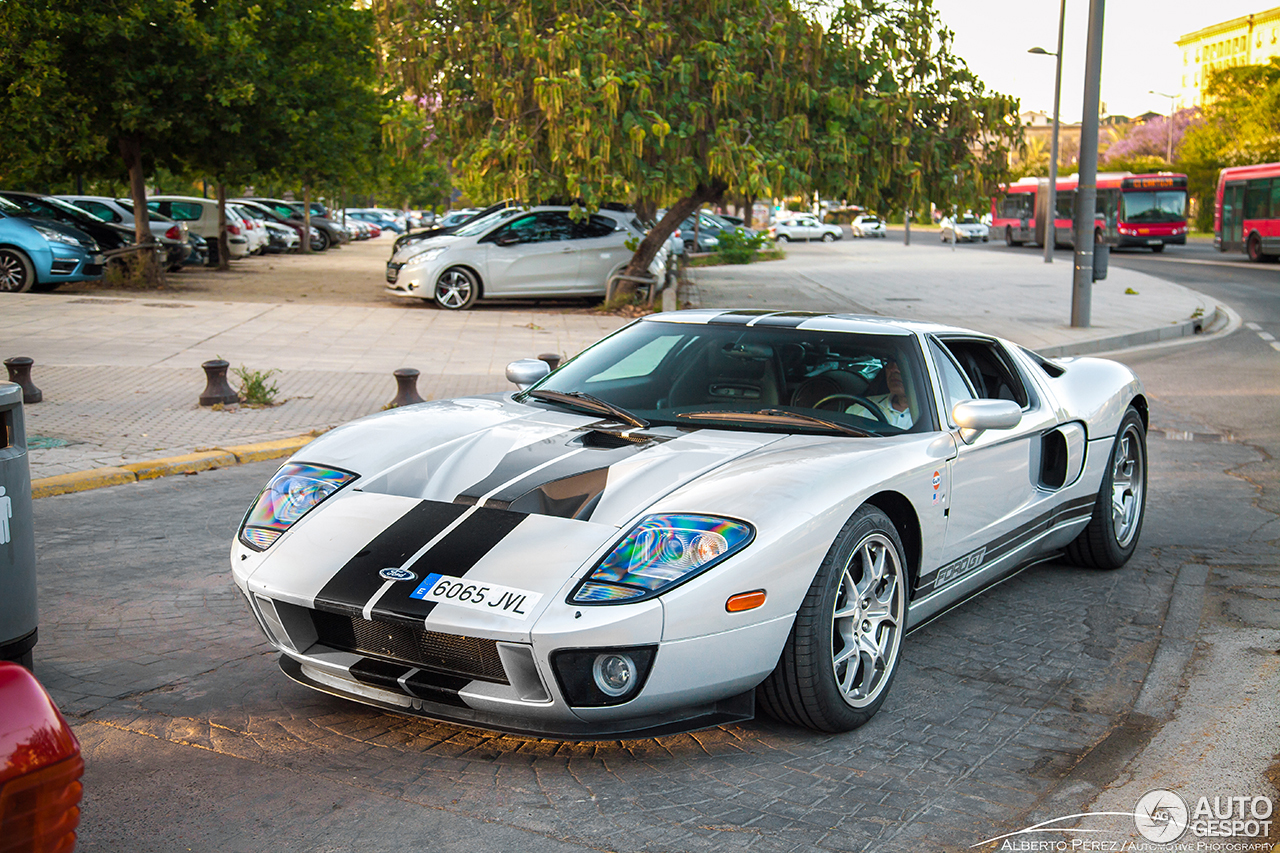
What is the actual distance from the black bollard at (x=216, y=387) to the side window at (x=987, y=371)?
6.81m

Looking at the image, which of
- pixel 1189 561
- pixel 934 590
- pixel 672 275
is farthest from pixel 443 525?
pixel 672 275

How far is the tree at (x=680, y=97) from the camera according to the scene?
15.8 m

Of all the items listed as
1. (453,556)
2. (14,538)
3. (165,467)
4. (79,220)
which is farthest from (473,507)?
(79,220)

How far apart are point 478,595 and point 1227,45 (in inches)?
6091

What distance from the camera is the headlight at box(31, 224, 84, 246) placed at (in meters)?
19.2

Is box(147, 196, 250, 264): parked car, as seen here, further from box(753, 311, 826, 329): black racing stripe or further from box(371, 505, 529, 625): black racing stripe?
box(371, 505, 529, 625): black racing stripe

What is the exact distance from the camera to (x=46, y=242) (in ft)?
62.7

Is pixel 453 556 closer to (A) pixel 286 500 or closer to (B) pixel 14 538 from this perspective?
(A) pixel 286 500

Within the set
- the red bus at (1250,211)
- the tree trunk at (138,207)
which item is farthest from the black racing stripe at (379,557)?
the red bus at (1250,211)

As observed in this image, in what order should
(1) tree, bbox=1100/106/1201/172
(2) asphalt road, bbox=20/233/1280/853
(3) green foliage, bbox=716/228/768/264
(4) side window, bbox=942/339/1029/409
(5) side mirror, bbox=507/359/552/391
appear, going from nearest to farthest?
(2) asphalt road, bbox=20/233/1280/853 → (4) side window, bbox=942/339/1029/409 → (5) side mirror, bbox=507/359/552/391 → (3) green foliage, bbox=716/228/768/264 → (1) tree, bbox=1100/106/1201/172

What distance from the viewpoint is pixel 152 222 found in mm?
24859

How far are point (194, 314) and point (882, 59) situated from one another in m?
10.7

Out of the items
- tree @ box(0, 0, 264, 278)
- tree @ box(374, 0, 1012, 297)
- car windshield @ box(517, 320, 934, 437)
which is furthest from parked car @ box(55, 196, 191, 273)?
car windshield @ box(517, 320, 934, 437)

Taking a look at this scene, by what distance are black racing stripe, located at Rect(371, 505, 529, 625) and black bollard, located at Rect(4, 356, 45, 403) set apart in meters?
6.80
